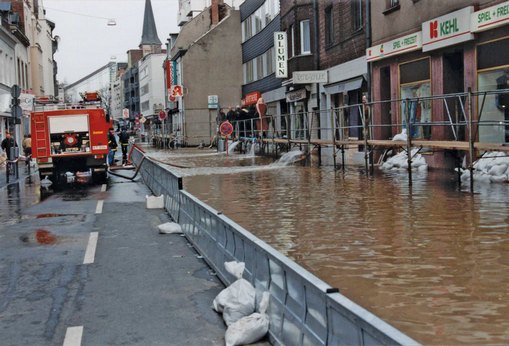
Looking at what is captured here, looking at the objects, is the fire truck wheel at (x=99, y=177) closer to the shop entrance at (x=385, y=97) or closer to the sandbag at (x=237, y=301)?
the shop entrance at (x=385, y=97)

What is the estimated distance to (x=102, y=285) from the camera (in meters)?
7.63

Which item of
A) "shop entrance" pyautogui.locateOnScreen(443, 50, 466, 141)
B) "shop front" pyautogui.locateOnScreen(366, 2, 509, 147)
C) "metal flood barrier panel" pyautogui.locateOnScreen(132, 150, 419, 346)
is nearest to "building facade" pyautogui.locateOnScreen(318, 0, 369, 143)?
"shop front" pyautogui.locateOnScreen(366, 2, 509, 147)

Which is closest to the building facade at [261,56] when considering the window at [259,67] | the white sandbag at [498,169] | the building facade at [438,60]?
the window at [259,67]

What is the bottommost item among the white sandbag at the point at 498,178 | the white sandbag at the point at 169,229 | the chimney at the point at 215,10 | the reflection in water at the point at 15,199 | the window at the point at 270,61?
the reflection in water at the point at 15,199

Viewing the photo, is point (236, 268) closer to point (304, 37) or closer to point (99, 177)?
point (99, 177)

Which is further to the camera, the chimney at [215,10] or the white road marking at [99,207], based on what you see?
the chimney at [215,10]

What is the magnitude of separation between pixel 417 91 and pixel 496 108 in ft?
16.6

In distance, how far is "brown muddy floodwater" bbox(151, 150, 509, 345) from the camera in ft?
18.2

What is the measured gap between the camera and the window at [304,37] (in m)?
34.5

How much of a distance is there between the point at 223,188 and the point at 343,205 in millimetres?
5079

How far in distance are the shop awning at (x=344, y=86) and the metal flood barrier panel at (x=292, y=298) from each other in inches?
759

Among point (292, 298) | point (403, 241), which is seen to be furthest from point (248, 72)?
point (292, 298)

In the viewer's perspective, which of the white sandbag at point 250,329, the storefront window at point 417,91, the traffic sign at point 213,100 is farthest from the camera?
the traffic sign at point 213,100

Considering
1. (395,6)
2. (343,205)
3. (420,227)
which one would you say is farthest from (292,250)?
(395,6)
